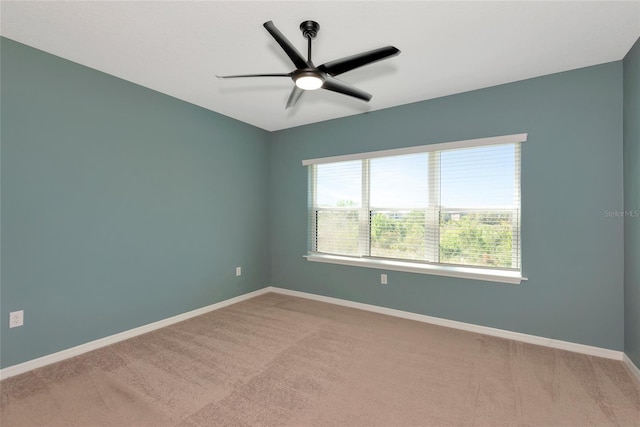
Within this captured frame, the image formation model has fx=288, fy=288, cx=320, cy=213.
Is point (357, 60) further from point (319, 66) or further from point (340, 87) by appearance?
point (340, 87)

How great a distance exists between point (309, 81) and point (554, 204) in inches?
105

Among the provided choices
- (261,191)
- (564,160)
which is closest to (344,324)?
(261,191)

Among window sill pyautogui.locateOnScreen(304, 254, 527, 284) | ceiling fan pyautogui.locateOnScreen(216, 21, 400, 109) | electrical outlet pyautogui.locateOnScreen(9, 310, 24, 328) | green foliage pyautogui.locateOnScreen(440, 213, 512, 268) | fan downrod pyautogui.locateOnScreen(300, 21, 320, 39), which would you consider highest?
fan downrod pyautogui.locateOnScreen(300, 21, 320, 39)

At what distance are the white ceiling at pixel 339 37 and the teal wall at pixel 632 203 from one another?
27 cm

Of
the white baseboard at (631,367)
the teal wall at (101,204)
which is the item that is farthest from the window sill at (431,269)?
the teal wall at (101,204)

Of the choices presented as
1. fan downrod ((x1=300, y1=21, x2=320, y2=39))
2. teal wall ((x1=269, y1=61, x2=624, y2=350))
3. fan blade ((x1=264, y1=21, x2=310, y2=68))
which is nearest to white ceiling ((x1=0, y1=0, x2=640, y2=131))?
fan downrod ((x1=300, y1=21, x2=320, y2=39))

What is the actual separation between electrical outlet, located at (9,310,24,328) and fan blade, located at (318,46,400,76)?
311 centimetres

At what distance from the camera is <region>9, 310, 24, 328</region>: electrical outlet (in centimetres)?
233

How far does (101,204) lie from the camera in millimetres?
2869

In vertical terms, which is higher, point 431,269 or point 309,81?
point 309,81

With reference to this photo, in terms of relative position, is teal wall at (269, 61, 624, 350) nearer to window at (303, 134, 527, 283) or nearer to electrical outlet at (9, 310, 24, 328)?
window at (303, 134, 527, 283)

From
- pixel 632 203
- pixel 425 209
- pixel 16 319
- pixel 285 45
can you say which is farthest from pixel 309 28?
pixel 16 319

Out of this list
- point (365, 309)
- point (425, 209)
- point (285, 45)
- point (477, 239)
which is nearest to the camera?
point (285, 45)

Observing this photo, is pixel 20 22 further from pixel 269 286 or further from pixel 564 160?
pixel 564 160
